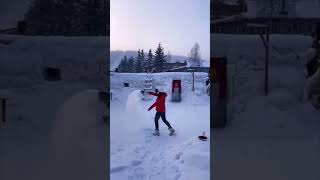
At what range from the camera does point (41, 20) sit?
416 centimetres

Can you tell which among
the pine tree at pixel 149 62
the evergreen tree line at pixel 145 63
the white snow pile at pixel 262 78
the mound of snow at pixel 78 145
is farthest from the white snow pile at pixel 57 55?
the pine tree at pixel 149 62

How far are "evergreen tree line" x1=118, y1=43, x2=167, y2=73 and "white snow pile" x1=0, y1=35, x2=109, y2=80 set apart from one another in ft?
25.0

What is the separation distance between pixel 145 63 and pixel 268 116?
30.1 ft

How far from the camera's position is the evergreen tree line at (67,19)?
4.14m

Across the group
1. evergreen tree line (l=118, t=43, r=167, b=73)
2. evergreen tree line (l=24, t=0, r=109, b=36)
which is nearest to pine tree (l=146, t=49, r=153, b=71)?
evergreen tree line (l=118, t=43, r=167, b=73)

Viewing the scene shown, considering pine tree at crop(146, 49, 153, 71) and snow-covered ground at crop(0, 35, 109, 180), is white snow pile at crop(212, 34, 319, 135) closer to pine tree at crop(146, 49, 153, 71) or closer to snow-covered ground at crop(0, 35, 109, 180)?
snow-covered ground at crop(0, 35, 109, 180)

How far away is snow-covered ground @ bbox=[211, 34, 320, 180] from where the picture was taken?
4.06 m

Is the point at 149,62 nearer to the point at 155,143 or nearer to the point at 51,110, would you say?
the point at 155,143

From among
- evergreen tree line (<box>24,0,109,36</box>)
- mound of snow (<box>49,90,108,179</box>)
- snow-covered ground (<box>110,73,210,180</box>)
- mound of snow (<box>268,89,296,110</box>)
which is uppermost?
evergreen tree line (<box>24,0,109,36</box>)

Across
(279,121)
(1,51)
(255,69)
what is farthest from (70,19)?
(279,121)

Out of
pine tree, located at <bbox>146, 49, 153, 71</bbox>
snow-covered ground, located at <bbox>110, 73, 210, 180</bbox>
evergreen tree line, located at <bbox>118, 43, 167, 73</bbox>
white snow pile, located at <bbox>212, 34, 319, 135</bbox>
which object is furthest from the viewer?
pine tree, located at <bbox>146, 49, 153, 71</bbox>

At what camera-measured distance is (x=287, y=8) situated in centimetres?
411

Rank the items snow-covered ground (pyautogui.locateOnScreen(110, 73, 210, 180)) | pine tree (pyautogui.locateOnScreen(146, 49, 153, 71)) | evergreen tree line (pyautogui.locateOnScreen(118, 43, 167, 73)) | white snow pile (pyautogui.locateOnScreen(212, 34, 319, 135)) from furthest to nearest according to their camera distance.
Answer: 1. pine tree (pyautogui.locateOnScreen(146, 49, 153, 71))
2. evergreen tree line (pyautogui.locateOnScreen(118, 43, 167, 73))
3. snow-covered ground (pyautogui.locateOnScreen(110, 73, 210, 180))
4. white snow pile (pyautogui.locateOnScreen(212, 34, 319, 135))

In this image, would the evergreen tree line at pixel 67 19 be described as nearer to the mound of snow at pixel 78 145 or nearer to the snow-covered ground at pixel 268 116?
the mound of snow at pixel 78 145
